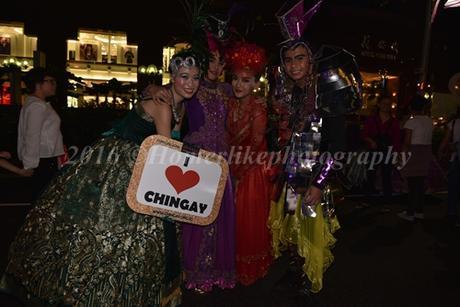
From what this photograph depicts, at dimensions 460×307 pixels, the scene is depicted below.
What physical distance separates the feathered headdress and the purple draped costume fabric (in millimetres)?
388

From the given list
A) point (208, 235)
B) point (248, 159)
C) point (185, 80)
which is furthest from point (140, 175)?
point (248, 159)

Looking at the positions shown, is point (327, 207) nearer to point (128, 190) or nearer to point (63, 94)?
point (128, 190)

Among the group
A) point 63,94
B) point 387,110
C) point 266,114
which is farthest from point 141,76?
point 266,114

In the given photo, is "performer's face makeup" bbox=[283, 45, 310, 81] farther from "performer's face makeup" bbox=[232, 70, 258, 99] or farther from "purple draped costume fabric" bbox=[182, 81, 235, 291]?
"purple draped costume fabric" bbox=[182, 81, 235, 291]

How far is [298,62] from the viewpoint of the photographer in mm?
3107

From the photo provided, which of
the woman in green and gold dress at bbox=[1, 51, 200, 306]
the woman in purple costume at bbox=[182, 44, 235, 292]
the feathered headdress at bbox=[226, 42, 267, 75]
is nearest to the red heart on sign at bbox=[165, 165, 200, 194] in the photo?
the woman in green and gold dress at bbox=[1, 51, 200, 306]

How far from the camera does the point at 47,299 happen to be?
2.44 meters

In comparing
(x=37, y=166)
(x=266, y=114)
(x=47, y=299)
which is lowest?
(x=47, y=299)

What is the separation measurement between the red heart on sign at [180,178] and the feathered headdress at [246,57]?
1.19 meters

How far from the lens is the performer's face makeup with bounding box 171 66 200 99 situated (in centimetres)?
268

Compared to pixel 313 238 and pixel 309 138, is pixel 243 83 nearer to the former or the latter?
pixel 309 138

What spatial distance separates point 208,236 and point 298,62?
1.54 m

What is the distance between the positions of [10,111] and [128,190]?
28.4 ft

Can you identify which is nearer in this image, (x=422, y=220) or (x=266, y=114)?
(x=266, y=114)
